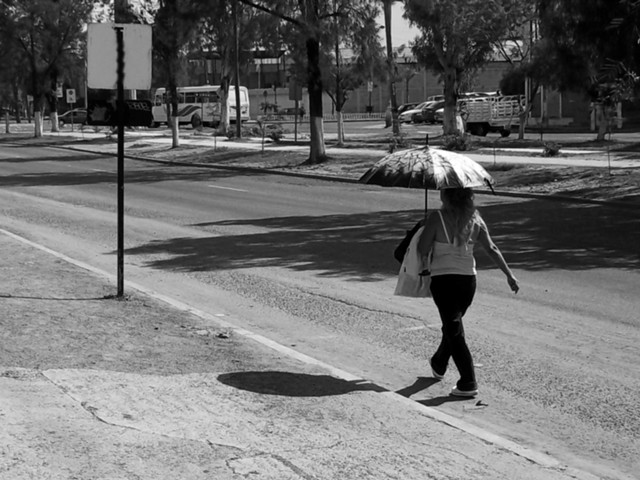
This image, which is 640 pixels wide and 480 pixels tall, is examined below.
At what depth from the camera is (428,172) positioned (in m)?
7.00

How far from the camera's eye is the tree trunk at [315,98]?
32.9 m

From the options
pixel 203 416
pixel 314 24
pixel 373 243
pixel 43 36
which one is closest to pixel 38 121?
pixel 43 36

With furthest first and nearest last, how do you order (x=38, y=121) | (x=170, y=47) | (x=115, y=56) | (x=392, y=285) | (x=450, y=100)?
(x=38, y=121) < (x=170, y=47) < (x=450, y=100) < (x=392, y=285) < (x=115, y=56)

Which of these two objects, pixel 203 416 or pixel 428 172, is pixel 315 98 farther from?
pixel 203 416

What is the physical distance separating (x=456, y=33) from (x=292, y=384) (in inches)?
1375

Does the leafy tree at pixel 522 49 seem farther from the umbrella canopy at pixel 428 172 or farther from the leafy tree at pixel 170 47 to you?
the umbrella canopy at pixel 428 172

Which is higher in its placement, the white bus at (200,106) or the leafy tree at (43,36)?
the leafy tree at (43,36)

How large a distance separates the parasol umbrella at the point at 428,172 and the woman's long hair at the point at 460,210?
0.36ft

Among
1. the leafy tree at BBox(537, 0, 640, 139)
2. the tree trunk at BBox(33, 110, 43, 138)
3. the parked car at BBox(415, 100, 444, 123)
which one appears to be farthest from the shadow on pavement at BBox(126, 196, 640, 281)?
the parked car at BBox(415, 100, 444, 123)

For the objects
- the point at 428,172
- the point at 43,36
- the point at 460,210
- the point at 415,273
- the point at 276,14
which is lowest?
the point at 415,273

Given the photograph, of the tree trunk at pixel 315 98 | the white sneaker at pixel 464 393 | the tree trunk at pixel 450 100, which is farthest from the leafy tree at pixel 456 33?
the white sneaker at pixel 464 393

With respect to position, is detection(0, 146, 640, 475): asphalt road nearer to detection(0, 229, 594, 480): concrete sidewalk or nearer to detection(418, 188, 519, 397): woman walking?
detection(418, 188, 519, 397): woman walking

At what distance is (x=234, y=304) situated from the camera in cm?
1078

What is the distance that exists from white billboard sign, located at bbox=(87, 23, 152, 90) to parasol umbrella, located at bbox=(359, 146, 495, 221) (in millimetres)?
3305
